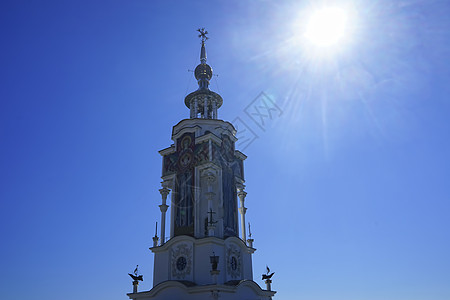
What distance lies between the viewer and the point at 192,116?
28.0m

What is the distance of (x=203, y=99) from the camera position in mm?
28281

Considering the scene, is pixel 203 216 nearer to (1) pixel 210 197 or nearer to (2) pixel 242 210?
(1) pixel 210 197

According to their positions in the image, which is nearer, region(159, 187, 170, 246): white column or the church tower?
the church tower

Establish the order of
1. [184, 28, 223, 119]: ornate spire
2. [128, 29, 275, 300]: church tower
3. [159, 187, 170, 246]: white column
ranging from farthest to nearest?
[184, 28, 223, 119]: ornate spire < [159, 187, 170, 246]: white column < [128, 29, 275, 300]: church tower

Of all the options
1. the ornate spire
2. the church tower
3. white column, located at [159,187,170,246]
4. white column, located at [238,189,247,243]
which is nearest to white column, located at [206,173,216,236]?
the church tower

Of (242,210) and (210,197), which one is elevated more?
(242,210)

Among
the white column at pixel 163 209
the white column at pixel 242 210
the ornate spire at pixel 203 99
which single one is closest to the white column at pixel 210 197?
the white column at pixel 242 210

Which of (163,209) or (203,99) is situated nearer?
(163,209)

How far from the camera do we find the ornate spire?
2811 cm

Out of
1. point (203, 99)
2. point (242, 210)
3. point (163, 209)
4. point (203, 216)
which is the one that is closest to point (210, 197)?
point (203, 216)

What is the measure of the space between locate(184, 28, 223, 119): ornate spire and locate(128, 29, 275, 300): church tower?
3.2 inches

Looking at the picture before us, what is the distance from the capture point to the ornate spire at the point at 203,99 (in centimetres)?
2811

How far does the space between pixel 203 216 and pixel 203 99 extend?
32.6 ft

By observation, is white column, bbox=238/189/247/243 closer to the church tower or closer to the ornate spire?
the church tower
